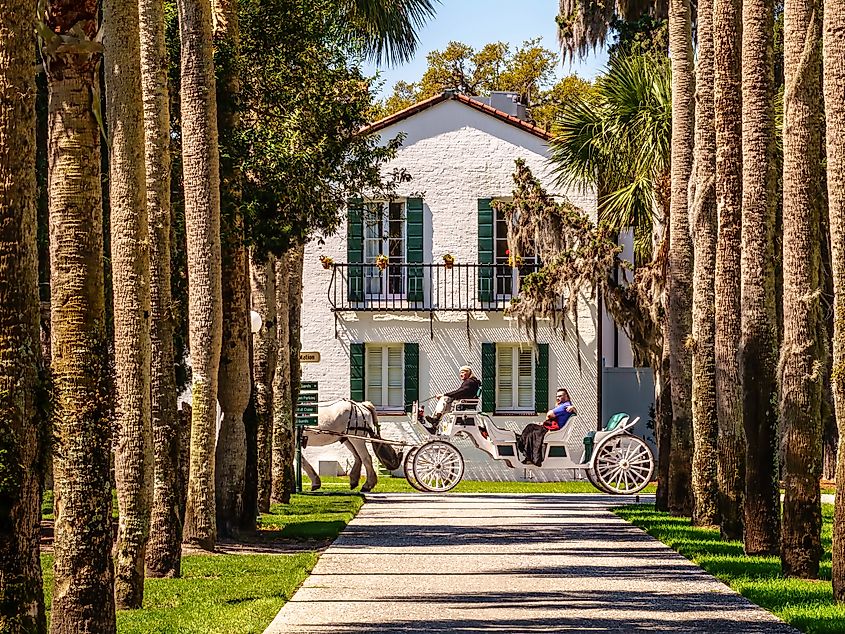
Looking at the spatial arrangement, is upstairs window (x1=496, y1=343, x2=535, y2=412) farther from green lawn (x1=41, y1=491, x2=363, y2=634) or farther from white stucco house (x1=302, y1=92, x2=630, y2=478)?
green lawn (x1=41, y1=491, x2=363, y2=634)

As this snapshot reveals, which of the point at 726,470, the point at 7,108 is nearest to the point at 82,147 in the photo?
the point at 7,108

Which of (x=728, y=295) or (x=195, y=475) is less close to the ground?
(x=728, y=295)

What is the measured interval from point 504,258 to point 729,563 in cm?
2036

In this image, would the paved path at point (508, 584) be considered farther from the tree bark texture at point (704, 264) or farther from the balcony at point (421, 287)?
the balcony at point (421, 287)

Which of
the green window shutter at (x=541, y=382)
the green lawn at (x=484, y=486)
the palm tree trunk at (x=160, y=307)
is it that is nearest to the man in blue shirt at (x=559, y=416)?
the green lawn at (x=484, y=486)

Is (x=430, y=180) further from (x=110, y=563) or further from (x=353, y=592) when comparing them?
(x=110, y=563)

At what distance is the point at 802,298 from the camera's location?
1356cm

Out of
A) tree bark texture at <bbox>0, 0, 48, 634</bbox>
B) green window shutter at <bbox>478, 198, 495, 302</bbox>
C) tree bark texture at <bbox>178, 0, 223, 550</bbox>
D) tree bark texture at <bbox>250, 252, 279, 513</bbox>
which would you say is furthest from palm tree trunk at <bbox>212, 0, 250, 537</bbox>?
green window shutter at <bbox>478, 198, 495, 302</bbox>

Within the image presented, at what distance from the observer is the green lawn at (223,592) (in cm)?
1128

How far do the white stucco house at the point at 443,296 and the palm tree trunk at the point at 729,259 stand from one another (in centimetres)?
1717

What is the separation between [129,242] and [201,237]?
4.20 meters

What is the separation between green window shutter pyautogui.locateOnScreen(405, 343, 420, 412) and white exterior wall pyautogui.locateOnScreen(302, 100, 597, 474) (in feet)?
0.43

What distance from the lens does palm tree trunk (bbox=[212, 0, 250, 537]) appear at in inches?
711

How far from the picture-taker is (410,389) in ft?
114
